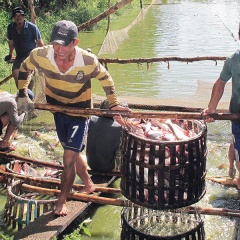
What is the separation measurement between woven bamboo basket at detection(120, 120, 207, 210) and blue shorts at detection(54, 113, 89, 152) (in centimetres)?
88

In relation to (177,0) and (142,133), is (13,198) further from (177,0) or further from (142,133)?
(177,0)

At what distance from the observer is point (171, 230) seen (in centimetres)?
446

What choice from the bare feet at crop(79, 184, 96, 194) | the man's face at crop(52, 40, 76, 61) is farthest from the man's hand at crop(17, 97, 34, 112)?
the bare feet at crop(79, 184, 96, 194)

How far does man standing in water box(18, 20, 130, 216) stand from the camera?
13.9 feet

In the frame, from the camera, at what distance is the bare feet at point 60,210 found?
176 inches

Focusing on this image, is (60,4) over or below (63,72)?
below

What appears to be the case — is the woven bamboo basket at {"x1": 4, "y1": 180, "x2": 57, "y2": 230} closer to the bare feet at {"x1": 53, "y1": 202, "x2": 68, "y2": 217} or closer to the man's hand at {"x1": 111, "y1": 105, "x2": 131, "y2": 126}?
the bare feet at {"x1": 53, "y1": 202, "x2": 68, "y2": 217}

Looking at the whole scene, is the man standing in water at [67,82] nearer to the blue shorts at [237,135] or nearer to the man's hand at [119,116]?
the man's hand at [119,116]

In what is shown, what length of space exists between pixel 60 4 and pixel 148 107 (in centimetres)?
1697

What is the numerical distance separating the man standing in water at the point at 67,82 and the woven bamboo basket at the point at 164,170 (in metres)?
0.69

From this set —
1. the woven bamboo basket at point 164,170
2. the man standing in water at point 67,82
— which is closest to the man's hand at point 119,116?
the man standing in water at point 67,82

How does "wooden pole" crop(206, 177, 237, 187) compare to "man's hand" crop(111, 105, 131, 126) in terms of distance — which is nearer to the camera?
"man's hand" crop(111, 105, 131, 126)

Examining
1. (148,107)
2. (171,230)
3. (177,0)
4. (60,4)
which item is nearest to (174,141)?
(171,230)

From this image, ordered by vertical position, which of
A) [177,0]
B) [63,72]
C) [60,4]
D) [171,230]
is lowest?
[177,0]
